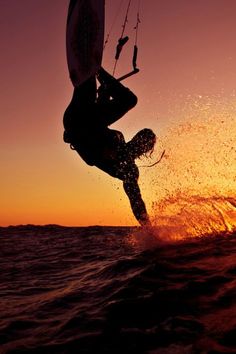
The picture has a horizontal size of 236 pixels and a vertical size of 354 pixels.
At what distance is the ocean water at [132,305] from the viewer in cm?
290

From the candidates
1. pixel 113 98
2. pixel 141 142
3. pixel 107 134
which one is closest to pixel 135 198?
pixel 141 142

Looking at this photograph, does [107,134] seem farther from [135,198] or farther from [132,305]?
[132,305]

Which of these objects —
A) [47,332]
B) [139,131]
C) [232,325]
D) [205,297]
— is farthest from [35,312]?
[139,131]

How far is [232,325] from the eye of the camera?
2.94 meters

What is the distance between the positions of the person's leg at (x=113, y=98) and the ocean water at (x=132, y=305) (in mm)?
2419

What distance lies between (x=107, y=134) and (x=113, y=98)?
0.66 metres

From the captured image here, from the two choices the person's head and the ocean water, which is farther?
the person's head

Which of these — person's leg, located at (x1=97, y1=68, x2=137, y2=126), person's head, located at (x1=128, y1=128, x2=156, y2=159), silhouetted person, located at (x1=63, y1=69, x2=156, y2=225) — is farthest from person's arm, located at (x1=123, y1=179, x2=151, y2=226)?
person's leg, located at (x1=97, y1=68, x2=137, y2=126)

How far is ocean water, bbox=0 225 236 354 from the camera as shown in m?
2.90

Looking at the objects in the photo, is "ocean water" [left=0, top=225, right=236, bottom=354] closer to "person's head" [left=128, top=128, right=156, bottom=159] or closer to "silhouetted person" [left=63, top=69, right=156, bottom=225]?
"silhouetted person" [left=63, top=69, right=156, bottom=225]

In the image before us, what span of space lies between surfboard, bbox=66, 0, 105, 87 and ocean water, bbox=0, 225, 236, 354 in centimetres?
331

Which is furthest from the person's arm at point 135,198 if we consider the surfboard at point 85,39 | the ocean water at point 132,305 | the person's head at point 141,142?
the surfboard at point 85,39

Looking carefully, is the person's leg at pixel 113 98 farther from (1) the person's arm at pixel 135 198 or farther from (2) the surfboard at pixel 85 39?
(1) the person's arm at pixel 135 198

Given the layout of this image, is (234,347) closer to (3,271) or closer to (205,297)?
(205,297)
